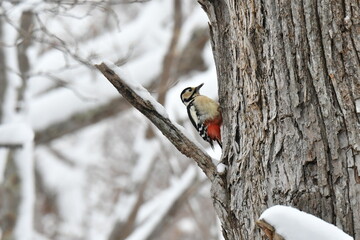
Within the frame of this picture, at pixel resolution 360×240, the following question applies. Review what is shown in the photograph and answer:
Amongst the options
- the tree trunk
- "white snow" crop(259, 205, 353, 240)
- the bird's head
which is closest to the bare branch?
the bird's head

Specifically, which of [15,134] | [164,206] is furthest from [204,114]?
[164,206]

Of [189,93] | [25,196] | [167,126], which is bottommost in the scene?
[167,126]

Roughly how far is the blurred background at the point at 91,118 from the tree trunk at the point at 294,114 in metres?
0.57

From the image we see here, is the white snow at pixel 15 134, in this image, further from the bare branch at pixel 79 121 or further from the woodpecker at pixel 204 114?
the bare branch at pixel 79 121

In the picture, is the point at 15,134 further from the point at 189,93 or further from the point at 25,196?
the point at 189,93

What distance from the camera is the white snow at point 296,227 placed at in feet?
7.94

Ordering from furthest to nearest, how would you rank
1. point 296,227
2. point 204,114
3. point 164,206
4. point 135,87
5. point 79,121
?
point 79,121, point 164,206, point 204,114, point 135,87, point 296,227

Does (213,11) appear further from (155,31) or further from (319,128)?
Answer: (155,31)

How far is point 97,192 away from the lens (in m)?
14.1

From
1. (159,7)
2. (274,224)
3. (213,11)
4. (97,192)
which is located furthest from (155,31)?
(274,224)

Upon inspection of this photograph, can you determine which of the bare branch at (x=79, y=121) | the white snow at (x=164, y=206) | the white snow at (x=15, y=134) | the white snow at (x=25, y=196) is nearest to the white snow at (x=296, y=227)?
the white snow at (x=15, y=134)

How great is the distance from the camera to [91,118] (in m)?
8.25

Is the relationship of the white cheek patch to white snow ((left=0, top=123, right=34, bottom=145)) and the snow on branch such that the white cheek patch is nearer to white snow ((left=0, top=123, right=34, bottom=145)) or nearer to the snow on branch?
the snow on branch

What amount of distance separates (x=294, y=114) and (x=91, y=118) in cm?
571
